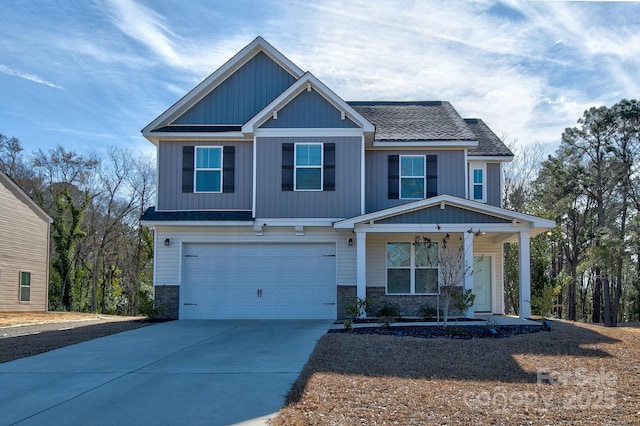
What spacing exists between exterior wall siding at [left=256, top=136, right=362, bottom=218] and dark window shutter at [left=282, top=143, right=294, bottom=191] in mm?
92

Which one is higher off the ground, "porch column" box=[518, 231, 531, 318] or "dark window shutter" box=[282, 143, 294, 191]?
"dark window shutter" box=[282, 143, 294, 191]

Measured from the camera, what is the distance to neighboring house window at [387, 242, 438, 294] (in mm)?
19281

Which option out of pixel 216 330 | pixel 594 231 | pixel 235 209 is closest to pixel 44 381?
pixel 216 330

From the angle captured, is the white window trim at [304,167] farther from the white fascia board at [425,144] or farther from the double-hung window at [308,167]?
the white fascia board at [425,144]

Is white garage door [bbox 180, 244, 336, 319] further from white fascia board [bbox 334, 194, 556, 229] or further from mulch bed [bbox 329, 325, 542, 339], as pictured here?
mulch bed [bbox 329, 325, 542, 339]

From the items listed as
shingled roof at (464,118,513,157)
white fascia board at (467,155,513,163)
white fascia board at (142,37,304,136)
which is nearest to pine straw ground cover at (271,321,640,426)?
white fascia board at (467,155,513,163)

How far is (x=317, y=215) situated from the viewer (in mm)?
18969

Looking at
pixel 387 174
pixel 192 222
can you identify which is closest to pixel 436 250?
pixel 387 174

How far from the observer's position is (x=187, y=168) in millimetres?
19609

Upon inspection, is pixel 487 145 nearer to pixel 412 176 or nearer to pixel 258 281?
pixel 412 176

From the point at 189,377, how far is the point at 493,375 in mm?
4487

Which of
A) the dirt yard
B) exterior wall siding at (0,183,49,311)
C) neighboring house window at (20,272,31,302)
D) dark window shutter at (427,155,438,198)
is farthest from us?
neighboring house window at (20,272,31,302)

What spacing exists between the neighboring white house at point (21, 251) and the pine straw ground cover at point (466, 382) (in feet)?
61.0

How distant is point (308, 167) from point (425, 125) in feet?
14.5
